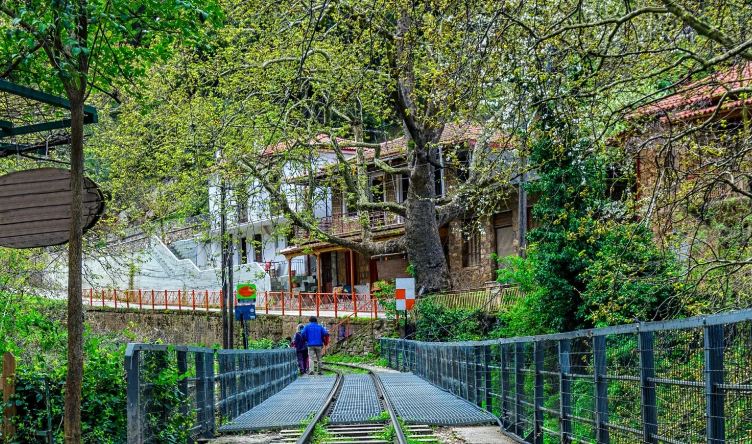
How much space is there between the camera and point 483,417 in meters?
12.4

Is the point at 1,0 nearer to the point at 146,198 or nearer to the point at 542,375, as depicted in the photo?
the point at 542,375

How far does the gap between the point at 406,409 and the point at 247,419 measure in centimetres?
259

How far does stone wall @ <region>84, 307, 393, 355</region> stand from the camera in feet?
120

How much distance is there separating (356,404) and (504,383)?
4153 mm

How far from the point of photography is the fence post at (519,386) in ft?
35.4

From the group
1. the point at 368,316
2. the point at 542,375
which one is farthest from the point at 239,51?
the point at 542,375

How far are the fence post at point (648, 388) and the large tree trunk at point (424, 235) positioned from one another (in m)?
21.6

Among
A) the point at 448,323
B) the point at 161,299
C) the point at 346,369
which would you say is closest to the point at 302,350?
the point at 346,369

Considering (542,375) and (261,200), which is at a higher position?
(261,200)

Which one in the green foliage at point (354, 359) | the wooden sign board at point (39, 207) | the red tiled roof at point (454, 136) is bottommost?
the green foliage at point (354, 359)

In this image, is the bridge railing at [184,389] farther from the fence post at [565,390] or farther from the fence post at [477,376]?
the fence post at [565,390]

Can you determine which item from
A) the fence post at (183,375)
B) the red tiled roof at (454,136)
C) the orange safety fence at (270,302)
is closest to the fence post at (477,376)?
the fence post at (183,375)

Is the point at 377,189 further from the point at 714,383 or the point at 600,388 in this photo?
the point at 714,383

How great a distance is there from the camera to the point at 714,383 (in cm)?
555
